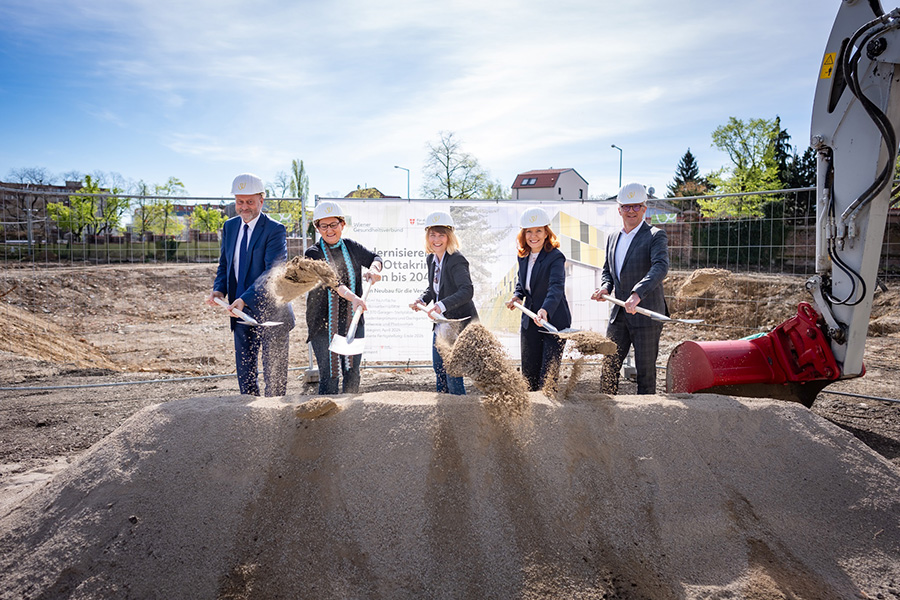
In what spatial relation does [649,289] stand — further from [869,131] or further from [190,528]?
[190,528]

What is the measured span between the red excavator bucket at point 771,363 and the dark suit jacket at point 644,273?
0.51m

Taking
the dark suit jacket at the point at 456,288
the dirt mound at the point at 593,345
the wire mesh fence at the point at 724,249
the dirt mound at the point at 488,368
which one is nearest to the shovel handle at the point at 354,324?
the dark suit jacket at the point at 456,288

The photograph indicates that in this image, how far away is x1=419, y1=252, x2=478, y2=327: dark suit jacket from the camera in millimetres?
4407

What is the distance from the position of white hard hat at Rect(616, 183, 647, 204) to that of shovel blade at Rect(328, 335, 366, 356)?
2348 millimetres

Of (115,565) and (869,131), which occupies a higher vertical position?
(869,131)

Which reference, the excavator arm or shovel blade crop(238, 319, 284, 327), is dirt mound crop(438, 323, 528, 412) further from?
the excavator arm

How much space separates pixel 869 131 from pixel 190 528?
4829 mm

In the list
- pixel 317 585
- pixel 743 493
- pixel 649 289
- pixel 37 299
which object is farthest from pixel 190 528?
pixel 37 299

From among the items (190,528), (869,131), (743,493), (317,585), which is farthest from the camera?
(869,131)

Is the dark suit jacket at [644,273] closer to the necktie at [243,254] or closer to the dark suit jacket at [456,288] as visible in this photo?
the dark suit jacket at [456,288]

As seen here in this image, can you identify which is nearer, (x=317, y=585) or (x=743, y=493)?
(x=317, y=585)

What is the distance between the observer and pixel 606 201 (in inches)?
258

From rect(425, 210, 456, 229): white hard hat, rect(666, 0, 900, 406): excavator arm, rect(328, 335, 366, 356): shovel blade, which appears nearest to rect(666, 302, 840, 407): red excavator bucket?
rect(666, 0, 900, 406): excavator arm

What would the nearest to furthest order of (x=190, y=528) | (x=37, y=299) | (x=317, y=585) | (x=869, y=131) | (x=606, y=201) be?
(x=317, y=585)
(x=190, y=528)
(x=869, y=131)
(x=606, y=201)
(x=37, y=299)
